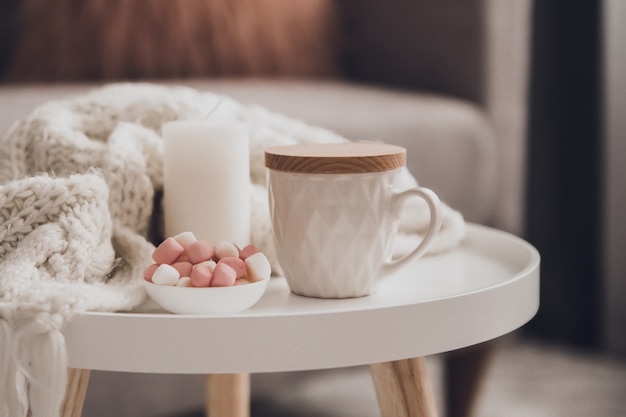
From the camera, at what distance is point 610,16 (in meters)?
1.66

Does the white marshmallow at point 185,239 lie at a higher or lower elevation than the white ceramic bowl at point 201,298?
higher

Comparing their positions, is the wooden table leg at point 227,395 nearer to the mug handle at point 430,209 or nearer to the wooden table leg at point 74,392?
the wooden table leg at point 74,392

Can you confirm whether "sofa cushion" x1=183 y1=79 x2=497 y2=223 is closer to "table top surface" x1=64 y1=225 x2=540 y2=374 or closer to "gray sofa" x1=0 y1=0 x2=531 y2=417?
"gray sofa" x1=0 y1=0 x2=531 y2=417

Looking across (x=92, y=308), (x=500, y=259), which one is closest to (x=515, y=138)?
(x=500, y=259)

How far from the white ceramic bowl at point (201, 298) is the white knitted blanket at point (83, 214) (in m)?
0.03

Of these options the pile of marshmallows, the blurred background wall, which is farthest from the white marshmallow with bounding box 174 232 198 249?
the blurred background wall

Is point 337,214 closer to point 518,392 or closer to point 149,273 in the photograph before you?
point 149,273

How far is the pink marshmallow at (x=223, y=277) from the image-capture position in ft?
1.75

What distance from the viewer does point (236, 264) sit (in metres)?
0.55

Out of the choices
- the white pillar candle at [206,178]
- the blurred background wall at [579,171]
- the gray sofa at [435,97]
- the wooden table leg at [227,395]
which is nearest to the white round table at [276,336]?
the white pillar candle at [206,178]

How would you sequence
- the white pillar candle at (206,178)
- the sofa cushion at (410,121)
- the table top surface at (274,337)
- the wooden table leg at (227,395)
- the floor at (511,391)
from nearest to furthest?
1. the table top surface at (274,337)
2. the white pillar candle at (206,178)
3. the wooden table leg at (227,395)
4. the sofa cushion at (410,121)
5. the floor at (511,391)

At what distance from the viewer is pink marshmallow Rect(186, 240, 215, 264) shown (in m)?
0.55

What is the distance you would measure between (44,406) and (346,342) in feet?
0.59

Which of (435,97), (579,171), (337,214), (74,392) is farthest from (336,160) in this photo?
(579,171)
